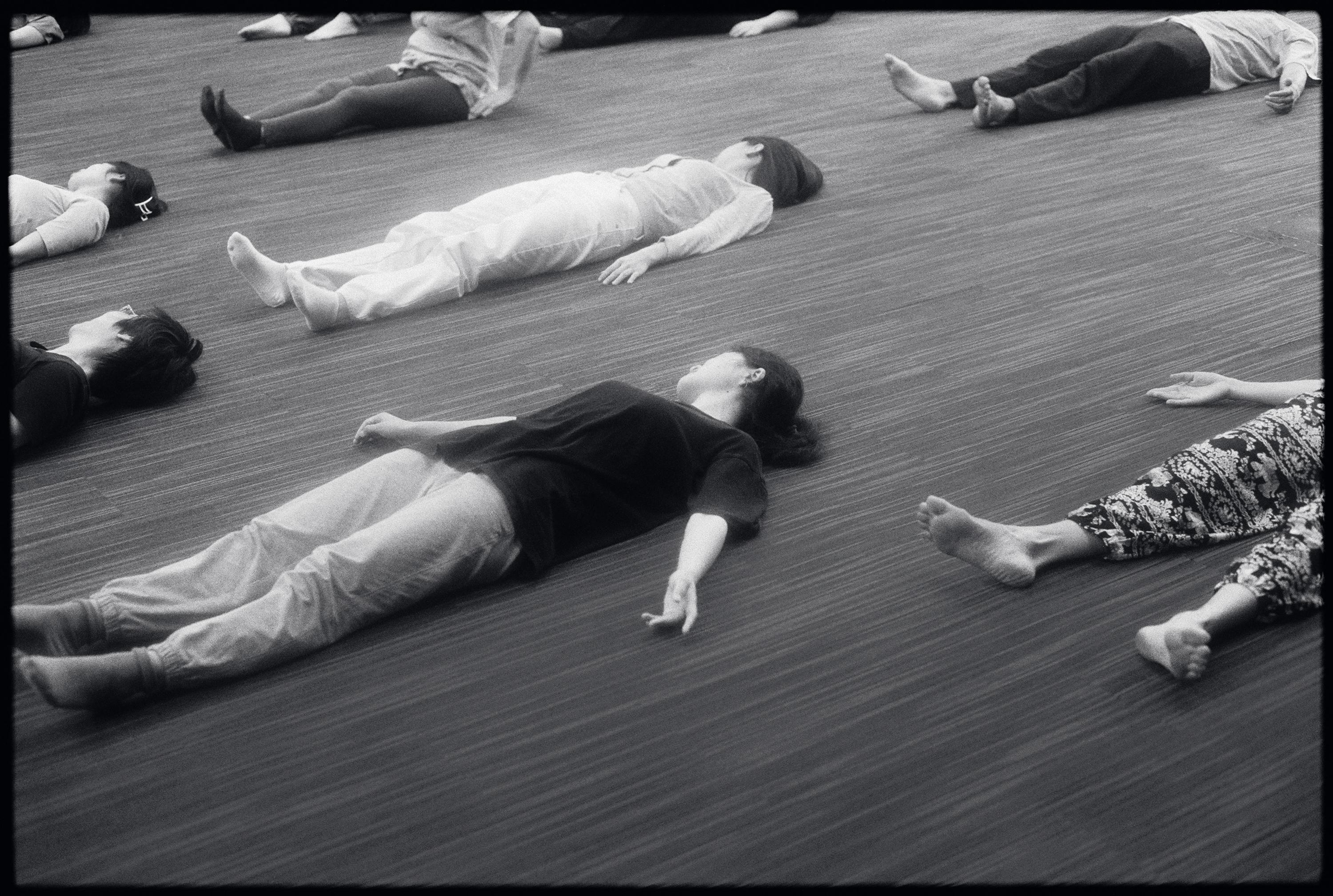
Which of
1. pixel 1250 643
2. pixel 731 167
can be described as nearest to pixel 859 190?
pixel 731 167

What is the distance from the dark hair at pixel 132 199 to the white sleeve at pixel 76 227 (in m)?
0.07

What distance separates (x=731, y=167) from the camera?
332 centimetres

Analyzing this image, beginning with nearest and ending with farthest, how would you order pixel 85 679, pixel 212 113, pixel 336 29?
pixel 85 679 < pixel 212 113 < pixel 336 29

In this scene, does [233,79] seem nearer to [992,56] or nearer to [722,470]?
[992,56]

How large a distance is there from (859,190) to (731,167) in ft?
1.36

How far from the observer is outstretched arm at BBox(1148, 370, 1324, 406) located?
2.18m

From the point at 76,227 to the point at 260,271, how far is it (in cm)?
70

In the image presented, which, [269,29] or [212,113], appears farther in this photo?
[269,29]

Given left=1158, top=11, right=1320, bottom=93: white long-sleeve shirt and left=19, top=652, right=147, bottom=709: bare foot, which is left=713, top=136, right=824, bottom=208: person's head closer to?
left=1158, top=11, right=1320, bottom=93: white long-sleeve shirt

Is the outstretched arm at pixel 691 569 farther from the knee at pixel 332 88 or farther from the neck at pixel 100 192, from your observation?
the knee at pixel 332 88

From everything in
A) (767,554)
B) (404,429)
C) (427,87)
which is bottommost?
(767,554)

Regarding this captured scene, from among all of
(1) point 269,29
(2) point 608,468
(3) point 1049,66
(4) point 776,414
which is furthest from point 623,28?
(2) point 608,468

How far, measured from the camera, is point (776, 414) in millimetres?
2191

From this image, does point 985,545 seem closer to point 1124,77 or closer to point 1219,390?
point 1219,390
